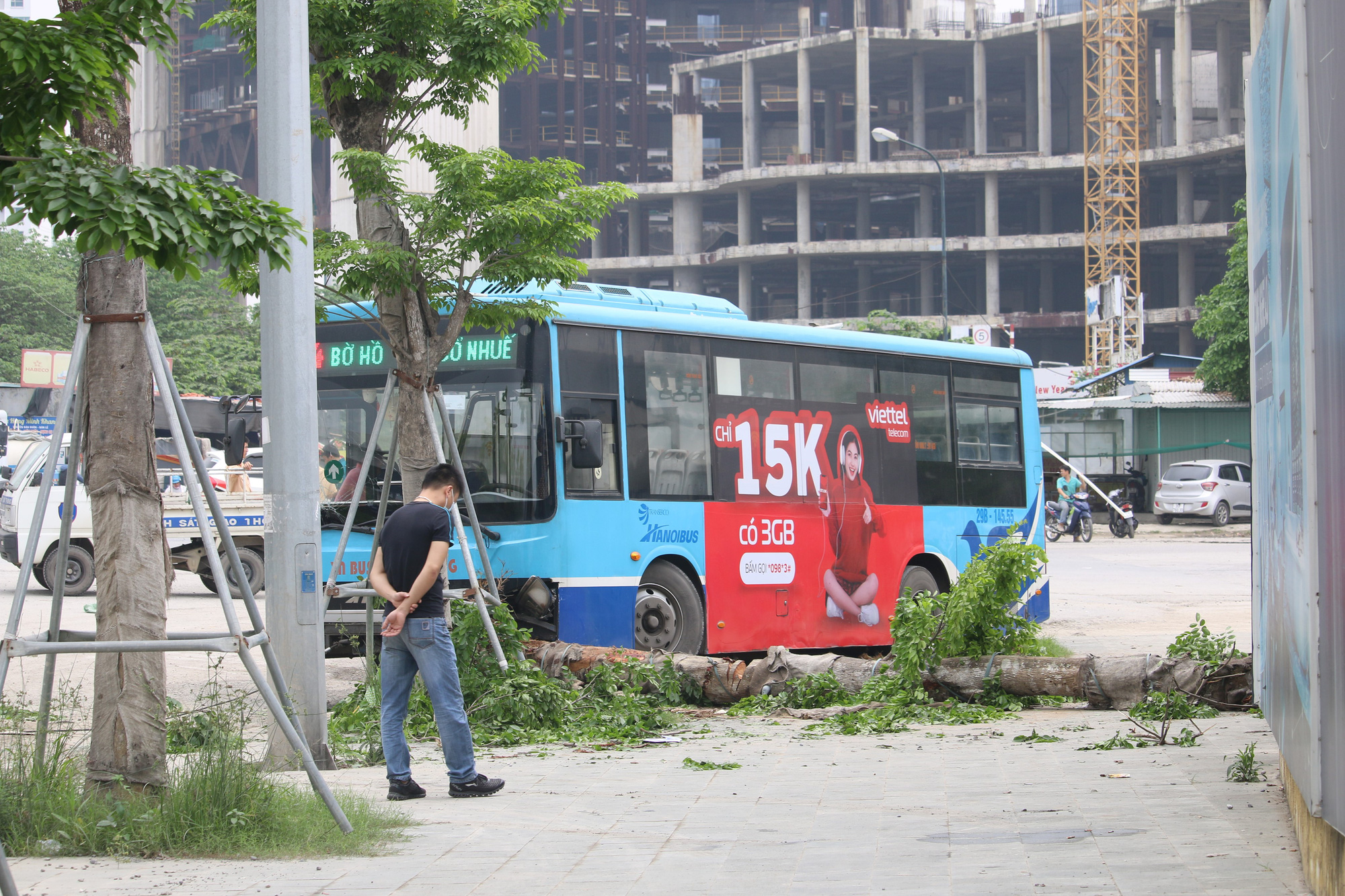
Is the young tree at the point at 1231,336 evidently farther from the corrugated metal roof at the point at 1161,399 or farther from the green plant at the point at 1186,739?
the green plant at the point at 1186,739

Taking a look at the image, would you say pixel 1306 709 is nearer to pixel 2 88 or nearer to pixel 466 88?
pixel 2 88

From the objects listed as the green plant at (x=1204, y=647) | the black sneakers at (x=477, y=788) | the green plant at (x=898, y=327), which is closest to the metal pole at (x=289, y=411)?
the black sneakers at (x=477, y=788)

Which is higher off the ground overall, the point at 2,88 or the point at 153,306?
the point at 153,306

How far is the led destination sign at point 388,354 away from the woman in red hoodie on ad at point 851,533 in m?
3.75

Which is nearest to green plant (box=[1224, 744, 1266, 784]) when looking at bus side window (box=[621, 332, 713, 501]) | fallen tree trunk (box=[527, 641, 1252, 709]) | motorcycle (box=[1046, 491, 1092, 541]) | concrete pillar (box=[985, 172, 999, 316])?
fallen tree trunk (box=[527, 641, 1252, 709])

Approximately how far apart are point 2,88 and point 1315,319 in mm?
4480

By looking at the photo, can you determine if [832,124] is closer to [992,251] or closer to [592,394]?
[992,251]

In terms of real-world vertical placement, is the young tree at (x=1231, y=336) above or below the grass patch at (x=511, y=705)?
above

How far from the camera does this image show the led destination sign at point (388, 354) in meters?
11.3

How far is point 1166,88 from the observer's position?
84375 mm

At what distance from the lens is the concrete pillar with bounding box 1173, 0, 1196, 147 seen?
7831 centimetres

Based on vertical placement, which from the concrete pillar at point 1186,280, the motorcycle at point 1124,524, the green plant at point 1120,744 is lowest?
the motorcycle at point 1124,524

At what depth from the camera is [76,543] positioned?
18.2 metres

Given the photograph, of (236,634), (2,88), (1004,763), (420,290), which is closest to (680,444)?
(420,290)
